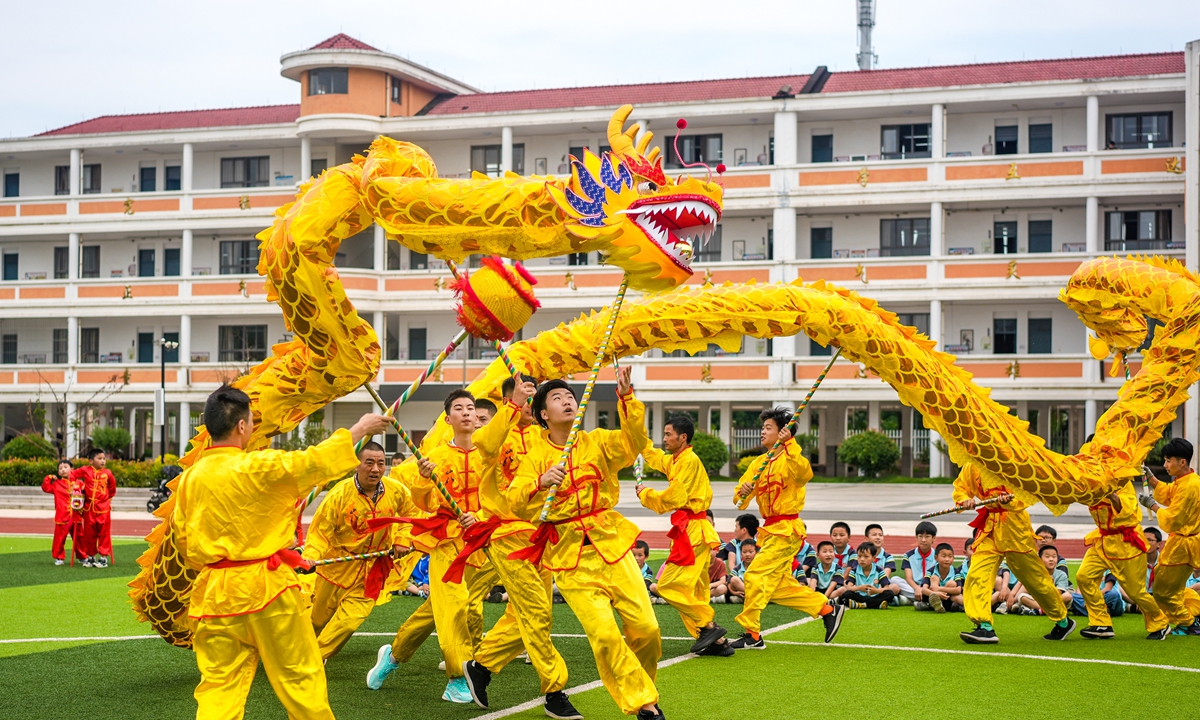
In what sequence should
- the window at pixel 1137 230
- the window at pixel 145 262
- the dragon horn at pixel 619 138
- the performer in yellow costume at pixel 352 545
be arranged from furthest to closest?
the window at pixel 145 262 → the window at pixel 1137 230 → the performer in yellow costume at pixel 352 545 → the dragon horn at pixel 619 138

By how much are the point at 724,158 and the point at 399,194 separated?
31996 mm

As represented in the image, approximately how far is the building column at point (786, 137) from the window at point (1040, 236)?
7236 millimetres

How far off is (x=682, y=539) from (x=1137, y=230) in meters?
28.9

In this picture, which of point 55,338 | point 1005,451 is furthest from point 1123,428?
point 55,338

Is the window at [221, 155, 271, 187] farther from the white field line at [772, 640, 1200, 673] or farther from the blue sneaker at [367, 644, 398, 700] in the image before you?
the blue sneaker at [367, 644, 398, 700]

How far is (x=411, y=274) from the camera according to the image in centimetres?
3809

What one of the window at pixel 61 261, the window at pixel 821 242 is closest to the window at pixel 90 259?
the window at pixel 61 261

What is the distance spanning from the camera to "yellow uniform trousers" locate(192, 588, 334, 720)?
5.83 m

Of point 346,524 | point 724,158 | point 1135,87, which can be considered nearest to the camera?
point 346,524

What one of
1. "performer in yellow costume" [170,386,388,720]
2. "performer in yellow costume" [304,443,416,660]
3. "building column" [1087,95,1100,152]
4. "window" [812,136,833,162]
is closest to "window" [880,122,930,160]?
"window" [812,136,833,162]

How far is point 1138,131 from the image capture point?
1355 inches

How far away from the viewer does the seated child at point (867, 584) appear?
12.7 meters

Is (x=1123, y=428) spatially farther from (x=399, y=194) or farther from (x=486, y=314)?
(x=399, y=194)

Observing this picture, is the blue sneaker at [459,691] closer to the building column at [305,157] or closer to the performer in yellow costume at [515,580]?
the performer in yellow costume at [515,580]
